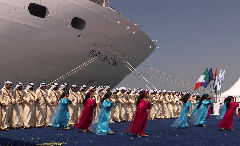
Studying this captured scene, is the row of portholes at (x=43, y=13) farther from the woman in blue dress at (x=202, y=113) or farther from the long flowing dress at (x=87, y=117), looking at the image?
the woman in blue dress at (x=202, y=113)

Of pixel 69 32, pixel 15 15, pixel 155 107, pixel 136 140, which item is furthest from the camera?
pixel 155 107

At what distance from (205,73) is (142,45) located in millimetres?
8876

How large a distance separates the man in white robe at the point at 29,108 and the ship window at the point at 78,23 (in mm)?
4623

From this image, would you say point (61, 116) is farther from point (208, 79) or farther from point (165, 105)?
point (208, 79)

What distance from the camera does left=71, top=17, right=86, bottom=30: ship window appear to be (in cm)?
1479

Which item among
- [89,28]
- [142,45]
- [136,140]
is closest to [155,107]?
[142,45]

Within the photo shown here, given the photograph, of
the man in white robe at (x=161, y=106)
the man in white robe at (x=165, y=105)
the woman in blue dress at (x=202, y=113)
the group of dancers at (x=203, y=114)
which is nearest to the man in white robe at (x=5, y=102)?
the group of dancers at (x=203, y=114)

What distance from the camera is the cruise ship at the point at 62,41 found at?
1283 centimetres

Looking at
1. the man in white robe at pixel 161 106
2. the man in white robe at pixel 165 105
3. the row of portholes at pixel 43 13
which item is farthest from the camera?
the man in white robe at pixel 165 105

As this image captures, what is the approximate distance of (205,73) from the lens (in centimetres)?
2605

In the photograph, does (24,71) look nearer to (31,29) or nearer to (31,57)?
(31,57)

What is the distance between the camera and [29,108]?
11.2 m

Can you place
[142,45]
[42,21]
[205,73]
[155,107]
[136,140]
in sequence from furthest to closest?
1. [205,73]
2. [142,45]
3. [155,107]
4. [42,21]
5. [136,140]

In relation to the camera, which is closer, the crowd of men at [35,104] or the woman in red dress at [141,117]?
the woman in red dress at [141,117]
